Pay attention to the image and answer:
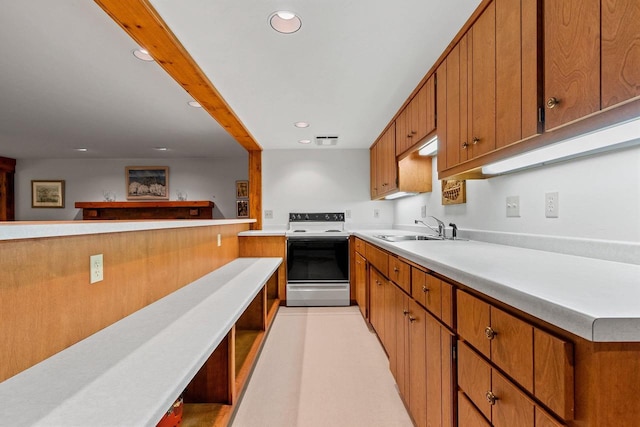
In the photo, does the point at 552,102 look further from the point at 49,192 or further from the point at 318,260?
the point at 49,192

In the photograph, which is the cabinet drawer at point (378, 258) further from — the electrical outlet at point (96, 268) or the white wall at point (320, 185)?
the electrical outlet at point (96, 268)

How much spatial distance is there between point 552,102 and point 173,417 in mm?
1941

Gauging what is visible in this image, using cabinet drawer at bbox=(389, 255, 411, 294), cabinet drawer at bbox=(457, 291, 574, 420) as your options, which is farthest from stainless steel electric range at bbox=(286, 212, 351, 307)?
cabinet drawer at bbox=(457, 291, 574, 420)

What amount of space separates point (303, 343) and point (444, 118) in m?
2.04

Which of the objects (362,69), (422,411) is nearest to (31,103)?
(362,69)

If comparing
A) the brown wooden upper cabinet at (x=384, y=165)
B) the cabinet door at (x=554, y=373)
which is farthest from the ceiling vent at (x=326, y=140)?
the cabinet door at (x=554, y=373)

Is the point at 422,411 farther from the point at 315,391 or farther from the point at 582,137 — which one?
the point at 582,137

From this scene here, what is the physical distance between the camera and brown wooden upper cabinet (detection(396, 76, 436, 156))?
2.13 m

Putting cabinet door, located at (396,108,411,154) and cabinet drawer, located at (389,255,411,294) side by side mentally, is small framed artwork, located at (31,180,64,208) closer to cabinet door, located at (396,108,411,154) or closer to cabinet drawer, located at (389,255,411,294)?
cabinet door, located at (396,108,411,154)

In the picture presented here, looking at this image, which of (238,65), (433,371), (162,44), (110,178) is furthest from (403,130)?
(110,178)

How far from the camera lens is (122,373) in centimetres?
85

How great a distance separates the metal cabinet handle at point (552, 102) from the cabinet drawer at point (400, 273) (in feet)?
3.00

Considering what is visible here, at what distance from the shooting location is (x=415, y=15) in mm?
1568

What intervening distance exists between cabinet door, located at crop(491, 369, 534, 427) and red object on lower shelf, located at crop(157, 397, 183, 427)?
1.24m
